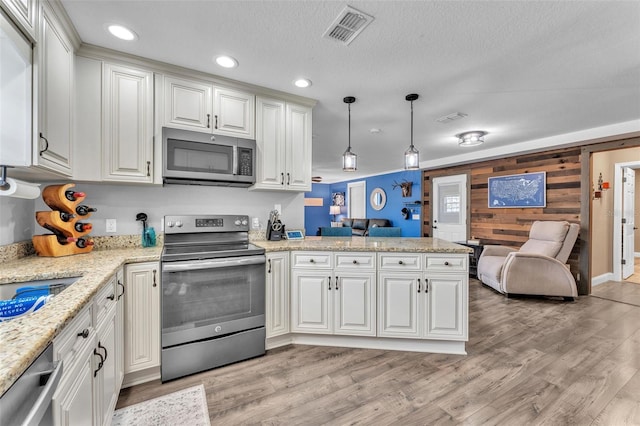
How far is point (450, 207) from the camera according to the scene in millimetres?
5957

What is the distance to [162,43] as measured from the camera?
1961 mm

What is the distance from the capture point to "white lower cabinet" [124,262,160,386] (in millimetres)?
1878

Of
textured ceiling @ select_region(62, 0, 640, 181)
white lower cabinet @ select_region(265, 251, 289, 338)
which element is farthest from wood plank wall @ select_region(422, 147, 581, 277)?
white lower cabinet @ select_region(265, 251, 289, 338)

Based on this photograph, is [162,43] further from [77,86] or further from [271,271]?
[271,271]

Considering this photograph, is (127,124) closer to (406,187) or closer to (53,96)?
(53,96)

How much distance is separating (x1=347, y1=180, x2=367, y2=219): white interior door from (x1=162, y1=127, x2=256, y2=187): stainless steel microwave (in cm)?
657

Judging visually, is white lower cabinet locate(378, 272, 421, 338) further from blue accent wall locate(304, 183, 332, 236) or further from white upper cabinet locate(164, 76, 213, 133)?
blue accent wall locate(304, 183, 332, 236)

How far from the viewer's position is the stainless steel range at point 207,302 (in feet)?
6.53

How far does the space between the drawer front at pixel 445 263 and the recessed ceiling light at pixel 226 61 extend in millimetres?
2275

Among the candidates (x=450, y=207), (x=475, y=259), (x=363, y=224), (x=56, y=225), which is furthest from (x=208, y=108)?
(x=363, y=224)

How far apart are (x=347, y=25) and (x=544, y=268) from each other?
4110 mm

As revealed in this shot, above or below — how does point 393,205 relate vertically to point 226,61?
below

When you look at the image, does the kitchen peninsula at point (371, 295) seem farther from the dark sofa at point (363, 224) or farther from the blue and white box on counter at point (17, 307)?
the dark sofa at point (363, 224)

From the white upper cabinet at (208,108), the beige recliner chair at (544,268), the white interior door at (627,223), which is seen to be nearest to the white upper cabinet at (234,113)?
the white upper cabinet at (208,108)
